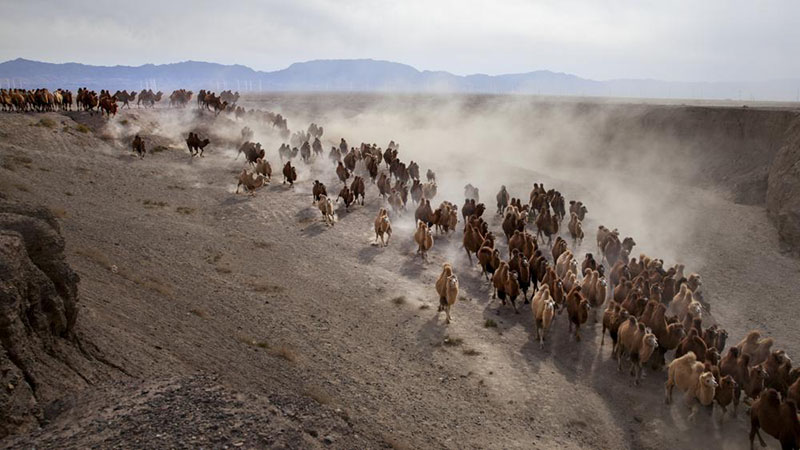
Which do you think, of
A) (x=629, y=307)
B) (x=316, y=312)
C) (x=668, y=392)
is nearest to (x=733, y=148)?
(x=629, y=307)

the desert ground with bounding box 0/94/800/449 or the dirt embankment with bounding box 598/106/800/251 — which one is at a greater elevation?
the dirt embankment with bounding box 598/106/800/251

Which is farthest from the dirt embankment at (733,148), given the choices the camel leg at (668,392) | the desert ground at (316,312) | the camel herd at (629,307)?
the camel leg at (668,392)

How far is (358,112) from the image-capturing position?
6900 centimetres

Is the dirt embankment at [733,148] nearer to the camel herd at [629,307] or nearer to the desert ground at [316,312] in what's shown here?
the desert ground at [316,312]

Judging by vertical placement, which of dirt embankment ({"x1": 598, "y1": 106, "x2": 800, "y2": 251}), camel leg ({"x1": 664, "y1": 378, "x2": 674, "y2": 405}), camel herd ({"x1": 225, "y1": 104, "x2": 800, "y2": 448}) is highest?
dirt embankment ({"x1": 598, "y1": 106, "x2": 800, "y2": 251})

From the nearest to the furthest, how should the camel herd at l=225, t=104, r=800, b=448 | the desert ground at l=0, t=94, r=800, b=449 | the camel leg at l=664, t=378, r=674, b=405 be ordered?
the desert ground at l=0, t=94, r=800, b=449 → the camel herd at l=225, t=104, r=800, b=448 → the camel leg at l=664, t=378, r=674, b=405

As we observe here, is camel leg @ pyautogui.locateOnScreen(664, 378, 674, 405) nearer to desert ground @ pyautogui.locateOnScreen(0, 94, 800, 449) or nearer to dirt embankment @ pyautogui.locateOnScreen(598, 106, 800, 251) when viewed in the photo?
desert ground @ pyautogui.locateOnScreen(0, 94, 800, 449)

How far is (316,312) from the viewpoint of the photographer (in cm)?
1342

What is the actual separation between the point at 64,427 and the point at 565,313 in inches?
492

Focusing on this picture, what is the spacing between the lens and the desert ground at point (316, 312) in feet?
25.4

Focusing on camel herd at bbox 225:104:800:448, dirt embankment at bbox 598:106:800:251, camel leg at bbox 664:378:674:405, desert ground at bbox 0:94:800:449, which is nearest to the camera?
desert ground at bbox 0:94:800:449

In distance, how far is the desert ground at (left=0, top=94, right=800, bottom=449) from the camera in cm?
775

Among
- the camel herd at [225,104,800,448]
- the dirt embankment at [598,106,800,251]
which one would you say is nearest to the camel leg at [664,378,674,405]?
the camel herd at [225,104,800,448]

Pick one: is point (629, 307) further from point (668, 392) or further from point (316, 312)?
point (316, 312)
